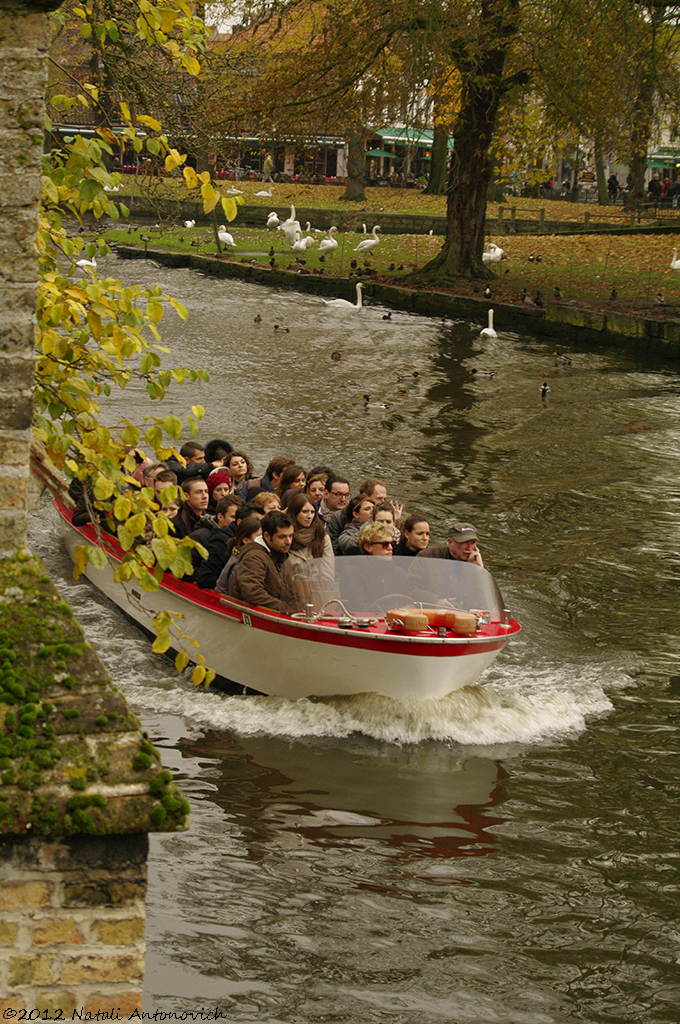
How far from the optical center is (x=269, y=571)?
328 inches

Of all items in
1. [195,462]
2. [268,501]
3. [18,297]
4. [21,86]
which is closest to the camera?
[21,86]

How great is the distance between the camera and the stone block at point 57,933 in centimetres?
377

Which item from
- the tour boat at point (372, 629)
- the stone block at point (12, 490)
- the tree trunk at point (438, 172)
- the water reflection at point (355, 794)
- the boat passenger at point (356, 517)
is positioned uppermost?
the tree trunk at point (438, 172)

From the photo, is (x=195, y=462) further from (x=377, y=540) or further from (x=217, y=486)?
(x=377, y=540)

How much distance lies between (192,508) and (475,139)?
20722 millimetres

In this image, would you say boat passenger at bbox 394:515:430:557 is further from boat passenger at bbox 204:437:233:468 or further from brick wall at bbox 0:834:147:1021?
brick wall at bbox 0:834:147:1021

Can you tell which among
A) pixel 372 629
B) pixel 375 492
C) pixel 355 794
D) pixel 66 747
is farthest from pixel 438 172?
pixel 66 747

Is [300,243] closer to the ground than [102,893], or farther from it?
farther from it

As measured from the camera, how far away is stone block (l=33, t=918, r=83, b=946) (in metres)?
3.77

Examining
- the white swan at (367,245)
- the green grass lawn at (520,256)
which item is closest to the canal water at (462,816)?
the green grass lawn at (520,256)

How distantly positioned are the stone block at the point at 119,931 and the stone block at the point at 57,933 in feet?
0.21

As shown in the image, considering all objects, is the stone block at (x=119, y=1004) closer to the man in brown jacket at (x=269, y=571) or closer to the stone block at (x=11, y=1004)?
the stone block at (x=11, y=1004)

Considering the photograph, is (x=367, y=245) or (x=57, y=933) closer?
(x=57, y=933)

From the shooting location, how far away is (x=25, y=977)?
3.79m
